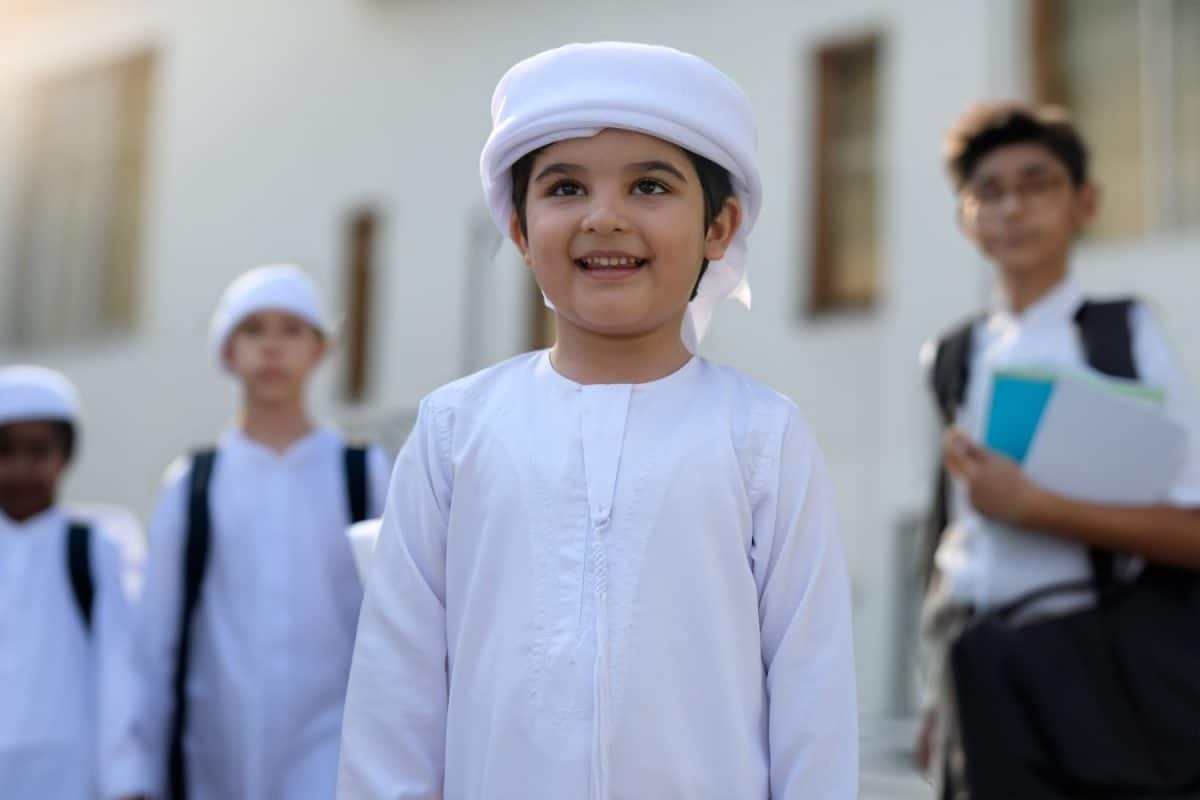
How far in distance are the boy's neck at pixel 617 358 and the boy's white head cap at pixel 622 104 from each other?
0.93 ft

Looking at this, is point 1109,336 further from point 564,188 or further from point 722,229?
point 564,188

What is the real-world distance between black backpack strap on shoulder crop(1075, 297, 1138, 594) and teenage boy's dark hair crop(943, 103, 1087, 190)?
0.43 meters

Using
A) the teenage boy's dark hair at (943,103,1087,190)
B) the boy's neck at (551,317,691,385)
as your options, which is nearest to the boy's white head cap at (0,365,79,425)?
the teenage boy's dark hair at (943,103,1087,190)

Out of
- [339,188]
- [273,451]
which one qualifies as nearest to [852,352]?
[339,188]

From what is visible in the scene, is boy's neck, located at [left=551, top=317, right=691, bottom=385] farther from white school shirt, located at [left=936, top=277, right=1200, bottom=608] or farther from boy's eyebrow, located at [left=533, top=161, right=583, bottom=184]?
white school shirt, located at [left=936, top=277, right=1200, bottom=608]

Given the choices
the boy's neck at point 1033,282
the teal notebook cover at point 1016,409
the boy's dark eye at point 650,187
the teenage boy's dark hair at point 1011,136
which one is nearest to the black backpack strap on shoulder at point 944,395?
the boy's neck at point 1033,282

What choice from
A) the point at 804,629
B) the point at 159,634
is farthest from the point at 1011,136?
the point at 159,634

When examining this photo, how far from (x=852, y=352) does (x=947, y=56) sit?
177 centimetres

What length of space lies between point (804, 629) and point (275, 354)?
2.85 metres

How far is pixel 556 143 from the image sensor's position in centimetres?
288

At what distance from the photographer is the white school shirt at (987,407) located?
14.1ft

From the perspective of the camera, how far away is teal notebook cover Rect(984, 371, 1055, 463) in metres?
4.31

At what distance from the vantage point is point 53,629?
533 centimetres

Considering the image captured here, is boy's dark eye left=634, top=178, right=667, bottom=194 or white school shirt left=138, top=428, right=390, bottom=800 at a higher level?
boy's dark eye left=634, top=178, right=667, bottom=194
